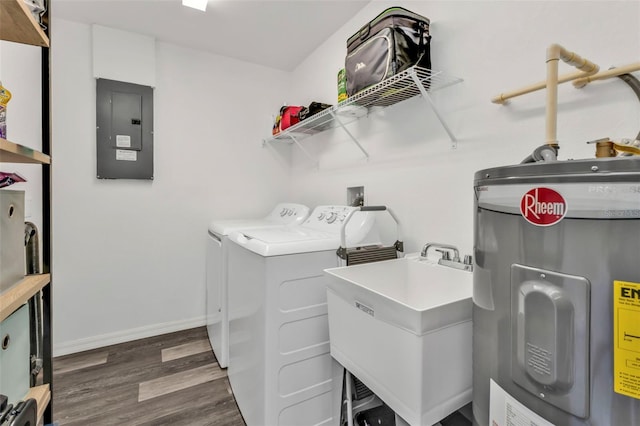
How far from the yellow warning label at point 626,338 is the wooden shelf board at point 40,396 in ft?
4.64

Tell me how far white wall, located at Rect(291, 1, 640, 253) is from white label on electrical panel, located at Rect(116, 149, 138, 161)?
179 centimetres

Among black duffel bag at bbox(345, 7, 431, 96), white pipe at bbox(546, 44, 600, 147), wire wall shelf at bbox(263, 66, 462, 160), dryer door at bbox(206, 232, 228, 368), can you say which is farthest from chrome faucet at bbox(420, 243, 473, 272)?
dryer door at bbox(206, 232, 228, 368)

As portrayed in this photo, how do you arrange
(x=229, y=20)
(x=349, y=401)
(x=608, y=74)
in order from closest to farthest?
1. (x=608, y=74)
2. (x=349, y=401)
3. (x=229, y=20)

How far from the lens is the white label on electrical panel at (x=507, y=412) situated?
0.55m

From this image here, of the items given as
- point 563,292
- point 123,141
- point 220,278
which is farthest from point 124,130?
point 563,292

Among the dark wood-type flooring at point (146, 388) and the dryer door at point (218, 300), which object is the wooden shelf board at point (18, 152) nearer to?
the dryer door at point (218, 300)

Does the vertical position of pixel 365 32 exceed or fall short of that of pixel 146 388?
it exceeds it

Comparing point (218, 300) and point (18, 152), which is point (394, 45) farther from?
point (218, 300)

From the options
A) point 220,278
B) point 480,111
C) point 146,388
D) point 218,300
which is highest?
point 480,111

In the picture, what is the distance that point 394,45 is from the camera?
4.32 feet

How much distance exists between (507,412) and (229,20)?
2671mm

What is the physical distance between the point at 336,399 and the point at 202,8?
2.57m

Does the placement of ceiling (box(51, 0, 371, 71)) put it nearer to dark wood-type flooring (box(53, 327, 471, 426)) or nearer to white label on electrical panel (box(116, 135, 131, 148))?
white label on electrical panel (box(116, 135, 131, 148))

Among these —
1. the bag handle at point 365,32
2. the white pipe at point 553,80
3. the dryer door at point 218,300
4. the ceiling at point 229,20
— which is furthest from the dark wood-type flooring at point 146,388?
the ceiling at point 229,20
